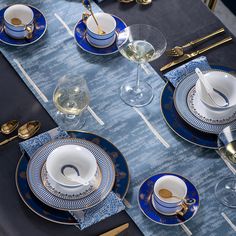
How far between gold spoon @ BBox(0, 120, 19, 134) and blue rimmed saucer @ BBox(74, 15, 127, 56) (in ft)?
1.13

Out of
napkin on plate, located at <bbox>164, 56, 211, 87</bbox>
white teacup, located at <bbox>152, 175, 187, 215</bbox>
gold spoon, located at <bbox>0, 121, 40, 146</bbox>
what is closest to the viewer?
white teacup, located at <bbox>152, 175, 187, 215</bbox>

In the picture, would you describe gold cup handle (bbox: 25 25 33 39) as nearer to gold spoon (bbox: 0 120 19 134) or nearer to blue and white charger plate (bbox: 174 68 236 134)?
gold spoon (bbox: 0 120 19 134)

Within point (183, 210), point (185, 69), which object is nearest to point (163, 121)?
point (185, 69)

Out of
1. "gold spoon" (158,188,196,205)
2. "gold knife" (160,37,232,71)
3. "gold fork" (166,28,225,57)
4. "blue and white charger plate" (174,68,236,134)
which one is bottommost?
"gold spoon" (158,188,196,205)

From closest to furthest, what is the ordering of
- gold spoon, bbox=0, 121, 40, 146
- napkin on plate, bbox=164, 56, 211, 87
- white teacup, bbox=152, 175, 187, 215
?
white teacup, bbox=152, 175, 187, 215, gold spoon, bbox=0, 121, 40, 146, napkin on plate, bbox=164, 56, 211, 87

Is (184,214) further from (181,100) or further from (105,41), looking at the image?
(105,41)

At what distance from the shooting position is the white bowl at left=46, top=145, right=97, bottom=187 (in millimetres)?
1521

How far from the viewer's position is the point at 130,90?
1779 millimetres

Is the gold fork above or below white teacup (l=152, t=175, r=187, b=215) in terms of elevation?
above

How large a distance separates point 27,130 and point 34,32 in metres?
0.38

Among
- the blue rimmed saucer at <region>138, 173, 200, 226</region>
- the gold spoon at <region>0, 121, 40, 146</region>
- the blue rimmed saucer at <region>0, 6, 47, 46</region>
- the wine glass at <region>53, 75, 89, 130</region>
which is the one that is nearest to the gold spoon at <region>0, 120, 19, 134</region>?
the gold spoon at <region>0, 121, 40, 146</region>

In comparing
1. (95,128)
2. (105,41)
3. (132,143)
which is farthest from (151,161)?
(105,41)

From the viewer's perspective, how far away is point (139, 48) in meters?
1.73

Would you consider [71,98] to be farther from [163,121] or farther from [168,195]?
[168,195]
